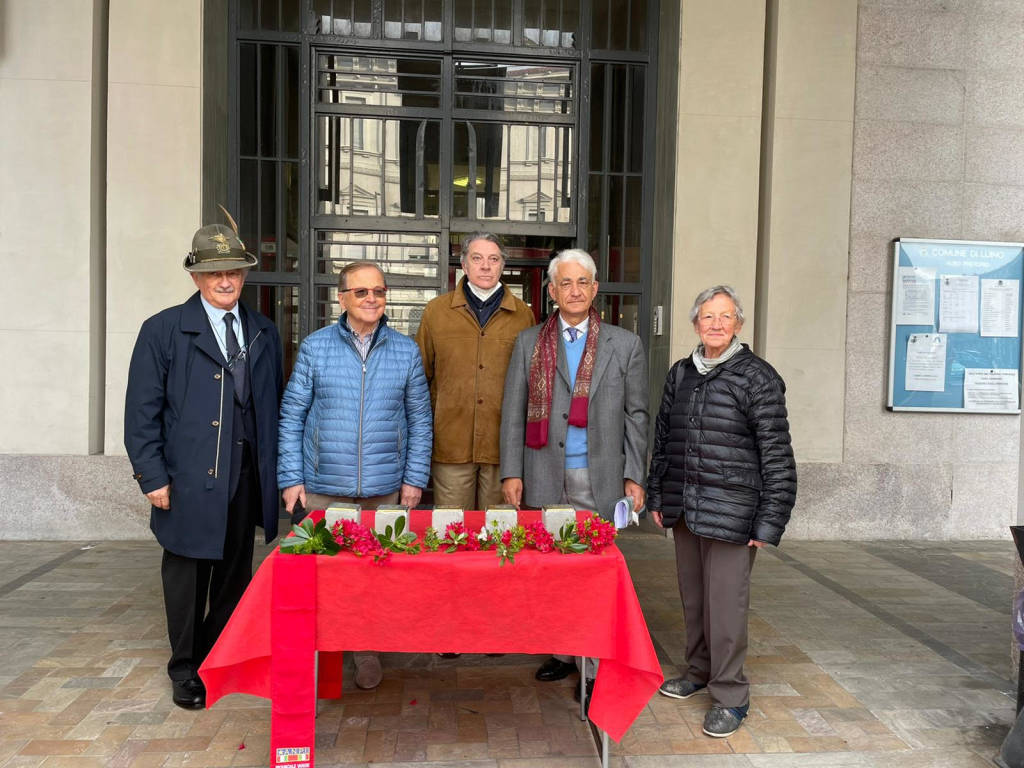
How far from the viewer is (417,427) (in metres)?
3.52

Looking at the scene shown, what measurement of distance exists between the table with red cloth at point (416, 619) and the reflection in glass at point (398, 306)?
455 cm

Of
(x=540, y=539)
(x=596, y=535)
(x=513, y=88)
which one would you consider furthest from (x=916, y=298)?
(x=540, y=539)

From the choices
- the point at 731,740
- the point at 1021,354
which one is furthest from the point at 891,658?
the point at 1021,354

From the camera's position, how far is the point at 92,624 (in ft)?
13.9

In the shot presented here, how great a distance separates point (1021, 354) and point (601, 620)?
5821 millimetres

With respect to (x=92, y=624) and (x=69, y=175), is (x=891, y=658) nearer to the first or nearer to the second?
(x=92, y=624)

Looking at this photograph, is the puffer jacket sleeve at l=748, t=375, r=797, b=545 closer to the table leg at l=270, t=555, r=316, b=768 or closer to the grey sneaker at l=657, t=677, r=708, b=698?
the grey sneaker at l=657, t=677, r=708, b=698

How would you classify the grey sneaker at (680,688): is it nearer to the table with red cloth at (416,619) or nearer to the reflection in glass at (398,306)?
the table with red cloth at (416,619)

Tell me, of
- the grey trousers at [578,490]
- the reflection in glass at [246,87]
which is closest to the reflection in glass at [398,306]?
the reflection in glass at [246,87]

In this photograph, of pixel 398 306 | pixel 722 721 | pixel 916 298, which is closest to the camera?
pixel 722 721

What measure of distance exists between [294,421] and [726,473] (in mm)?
1818

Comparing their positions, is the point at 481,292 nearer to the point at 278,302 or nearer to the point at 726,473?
the point at 726,473

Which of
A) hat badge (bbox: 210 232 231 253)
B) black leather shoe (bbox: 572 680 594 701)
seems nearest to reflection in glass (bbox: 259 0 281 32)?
hat badge (bbox: 210 232 231 253)

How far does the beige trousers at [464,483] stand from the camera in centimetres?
394
